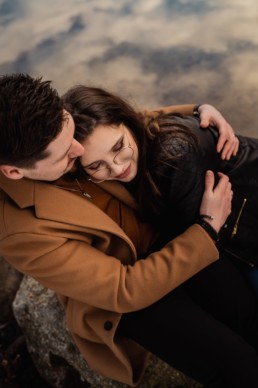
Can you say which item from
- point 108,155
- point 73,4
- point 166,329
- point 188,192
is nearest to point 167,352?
point 166,329

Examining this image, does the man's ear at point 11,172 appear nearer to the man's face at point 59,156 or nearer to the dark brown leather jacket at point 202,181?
the man's face at point 59,156

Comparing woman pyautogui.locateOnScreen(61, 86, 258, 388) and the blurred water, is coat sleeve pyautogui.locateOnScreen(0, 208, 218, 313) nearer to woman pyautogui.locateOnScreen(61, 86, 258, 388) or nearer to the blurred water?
woman pyautogui.locateOnScreen(61, 86, 258, 388)

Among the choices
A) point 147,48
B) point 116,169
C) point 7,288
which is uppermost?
point 116,169

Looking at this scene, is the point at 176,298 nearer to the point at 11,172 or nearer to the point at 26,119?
the point at 11,172

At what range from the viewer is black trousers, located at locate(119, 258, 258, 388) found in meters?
1.56

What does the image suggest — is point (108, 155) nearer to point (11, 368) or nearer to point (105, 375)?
point (105, 375)

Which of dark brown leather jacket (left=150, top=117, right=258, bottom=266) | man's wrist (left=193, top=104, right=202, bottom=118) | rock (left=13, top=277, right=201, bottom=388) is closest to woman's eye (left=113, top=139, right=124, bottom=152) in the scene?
dark brown leather jacket (left=150, top=117, right=258, bottom=266)

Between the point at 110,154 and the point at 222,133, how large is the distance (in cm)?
39

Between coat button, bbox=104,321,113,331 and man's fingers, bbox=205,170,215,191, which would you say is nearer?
man's fingers, bbox=205,170,215,191

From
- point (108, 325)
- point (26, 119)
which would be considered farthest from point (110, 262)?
point (26, 119)

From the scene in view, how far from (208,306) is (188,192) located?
0.43 metres

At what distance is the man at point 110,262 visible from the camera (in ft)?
4.61

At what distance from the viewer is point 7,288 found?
2488 millimetres

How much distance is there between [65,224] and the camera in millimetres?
1527
